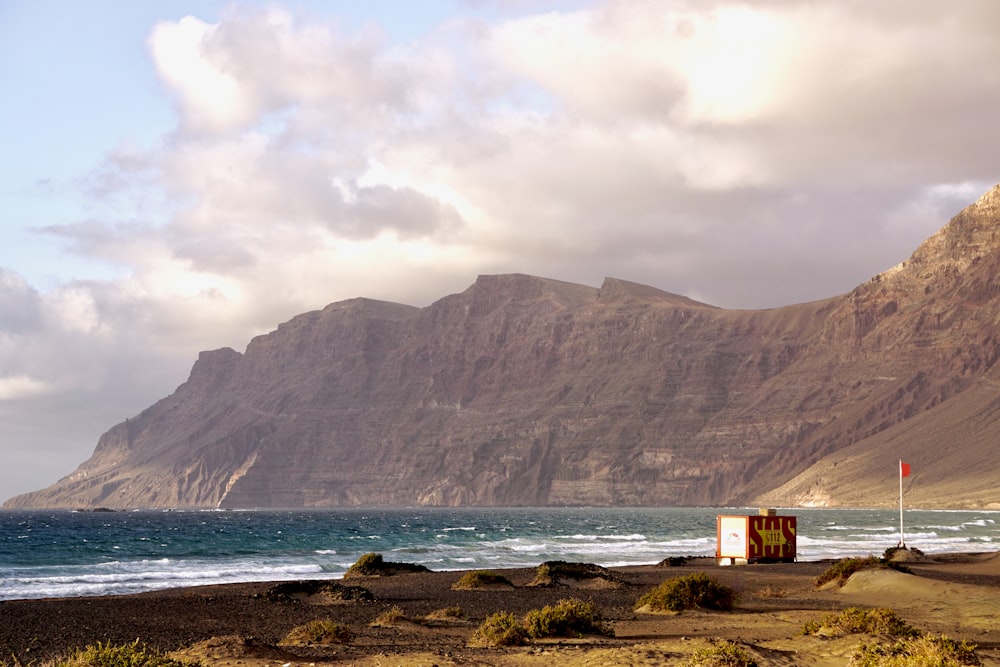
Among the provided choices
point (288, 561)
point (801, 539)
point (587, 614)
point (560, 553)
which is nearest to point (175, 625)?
point (587, 614)

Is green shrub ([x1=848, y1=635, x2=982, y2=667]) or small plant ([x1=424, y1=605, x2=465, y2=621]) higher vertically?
green shrub ([x1=848, y1=635, x2=982, y2=667])

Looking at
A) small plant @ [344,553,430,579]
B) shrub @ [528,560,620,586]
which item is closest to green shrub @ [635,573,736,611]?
shrub @ [528,560,620,586]

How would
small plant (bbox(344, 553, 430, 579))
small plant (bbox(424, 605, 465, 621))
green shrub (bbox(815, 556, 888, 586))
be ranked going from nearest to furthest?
small plant (bbox(424, 605, 465, 621)) < green shrub (bbox(815, 556, 888, 586)) < small plant (bbox(344, 553, 430, 579))

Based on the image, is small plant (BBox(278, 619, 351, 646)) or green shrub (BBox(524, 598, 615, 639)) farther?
green shrub (BBox(524, 598, 615, 639))

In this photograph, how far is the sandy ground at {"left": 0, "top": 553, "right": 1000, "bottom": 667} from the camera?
1612 centimetres

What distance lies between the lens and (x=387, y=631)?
21188 mm

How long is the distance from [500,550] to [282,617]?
40.2 metres

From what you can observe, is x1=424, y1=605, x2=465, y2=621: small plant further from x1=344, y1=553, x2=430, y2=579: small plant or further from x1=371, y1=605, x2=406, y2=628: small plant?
x1=344, y1=553, x2=430, y2=579: small plant

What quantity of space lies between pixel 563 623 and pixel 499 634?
5.35 feet

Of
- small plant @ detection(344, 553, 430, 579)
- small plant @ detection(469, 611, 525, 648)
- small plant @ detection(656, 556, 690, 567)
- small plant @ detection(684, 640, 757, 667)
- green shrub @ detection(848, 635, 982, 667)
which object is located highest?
green shrub @ detection(848, 635, 982, 667)

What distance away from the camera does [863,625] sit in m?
17.9

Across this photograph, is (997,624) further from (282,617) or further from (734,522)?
(734,522)

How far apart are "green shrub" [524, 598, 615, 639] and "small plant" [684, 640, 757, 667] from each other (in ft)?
15.4

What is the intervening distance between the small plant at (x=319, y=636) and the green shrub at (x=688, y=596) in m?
9.02
